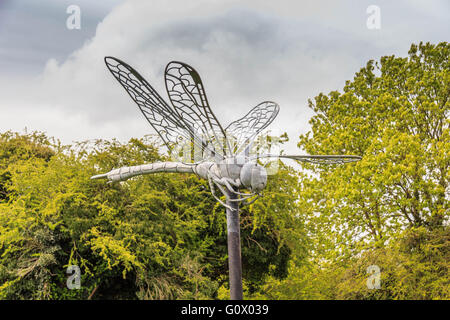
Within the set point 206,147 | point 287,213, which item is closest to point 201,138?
point 206,147

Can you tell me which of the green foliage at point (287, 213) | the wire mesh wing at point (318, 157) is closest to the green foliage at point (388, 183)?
the green foliage at point (287, 213)

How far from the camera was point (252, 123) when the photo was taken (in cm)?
888

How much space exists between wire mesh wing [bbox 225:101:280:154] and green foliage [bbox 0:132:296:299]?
4296mm

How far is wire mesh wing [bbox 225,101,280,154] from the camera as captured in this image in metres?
8.52

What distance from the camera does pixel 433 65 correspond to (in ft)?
41.7

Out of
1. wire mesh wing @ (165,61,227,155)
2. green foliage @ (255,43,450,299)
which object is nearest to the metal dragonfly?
wire mesh wing @ (165,61,227,155)

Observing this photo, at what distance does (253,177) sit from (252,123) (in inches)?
109

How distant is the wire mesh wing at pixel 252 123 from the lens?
336 inches
